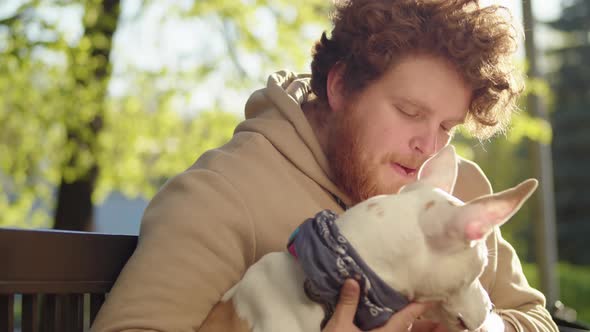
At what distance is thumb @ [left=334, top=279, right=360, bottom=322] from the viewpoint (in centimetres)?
177

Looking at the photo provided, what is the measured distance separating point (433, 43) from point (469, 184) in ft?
1.97

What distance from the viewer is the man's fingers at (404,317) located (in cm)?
183

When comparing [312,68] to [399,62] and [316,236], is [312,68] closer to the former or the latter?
[399,62]

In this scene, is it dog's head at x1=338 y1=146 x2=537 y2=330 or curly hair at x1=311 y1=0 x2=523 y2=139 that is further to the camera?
curly hair at x1=311 y1=0 x2=523 y2=139

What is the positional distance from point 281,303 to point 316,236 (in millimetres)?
196

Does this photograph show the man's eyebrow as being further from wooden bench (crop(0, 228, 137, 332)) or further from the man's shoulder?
wooden bench (crop(0, 228, 137, 332))

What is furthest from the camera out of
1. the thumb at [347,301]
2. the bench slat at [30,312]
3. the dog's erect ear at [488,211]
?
the bench slat at [30,312]

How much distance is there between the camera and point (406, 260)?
178 centimetres

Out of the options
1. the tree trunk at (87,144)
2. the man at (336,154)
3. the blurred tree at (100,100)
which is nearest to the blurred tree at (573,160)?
the blurred tree at (100,100)

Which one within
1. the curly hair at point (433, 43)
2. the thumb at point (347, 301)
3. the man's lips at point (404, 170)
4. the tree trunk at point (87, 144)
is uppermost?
the curly hair at point (433, 43)

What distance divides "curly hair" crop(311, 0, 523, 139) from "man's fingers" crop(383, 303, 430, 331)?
88 cm

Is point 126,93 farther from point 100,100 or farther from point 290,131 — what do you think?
point 290,131

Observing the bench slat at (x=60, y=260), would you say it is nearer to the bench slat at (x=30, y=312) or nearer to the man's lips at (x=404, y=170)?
the bench slat at (x=30, y=312)

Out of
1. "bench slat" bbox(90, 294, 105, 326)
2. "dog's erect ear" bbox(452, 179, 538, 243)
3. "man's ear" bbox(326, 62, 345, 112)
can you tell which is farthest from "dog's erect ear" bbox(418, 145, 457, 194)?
"bench slat" bbox(90, 294, 105, 326)
